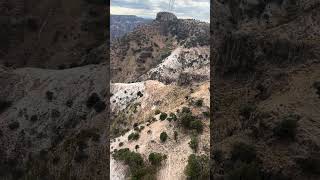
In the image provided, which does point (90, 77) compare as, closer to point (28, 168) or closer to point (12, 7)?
point (28, 168)

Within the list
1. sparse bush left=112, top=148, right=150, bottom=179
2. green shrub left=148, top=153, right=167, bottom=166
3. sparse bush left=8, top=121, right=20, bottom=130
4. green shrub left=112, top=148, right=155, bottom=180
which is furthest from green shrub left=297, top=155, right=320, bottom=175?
sparse bush left=8, top=121, right=20, bottom=130

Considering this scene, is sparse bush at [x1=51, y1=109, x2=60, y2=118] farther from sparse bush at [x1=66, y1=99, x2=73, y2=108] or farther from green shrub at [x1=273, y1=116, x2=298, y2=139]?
green shrub at [x1=273, y1=116, x2=298, y2=139]

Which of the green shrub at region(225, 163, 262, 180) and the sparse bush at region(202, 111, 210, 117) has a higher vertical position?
the sparse bush at region(202, 111, 210, 117)

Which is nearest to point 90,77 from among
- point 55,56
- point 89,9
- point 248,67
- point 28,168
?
point 28,168

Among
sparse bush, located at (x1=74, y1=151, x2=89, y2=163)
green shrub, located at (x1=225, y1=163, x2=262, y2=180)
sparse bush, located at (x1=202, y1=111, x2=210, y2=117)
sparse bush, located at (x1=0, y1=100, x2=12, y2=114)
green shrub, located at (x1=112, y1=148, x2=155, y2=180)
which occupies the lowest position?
green shrub, located at (x1=112, y1=148, x2=155, y2=180)

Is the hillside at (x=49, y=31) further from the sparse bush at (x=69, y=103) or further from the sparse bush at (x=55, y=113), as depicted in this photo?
the sparse bush at (x=55, y=113)
